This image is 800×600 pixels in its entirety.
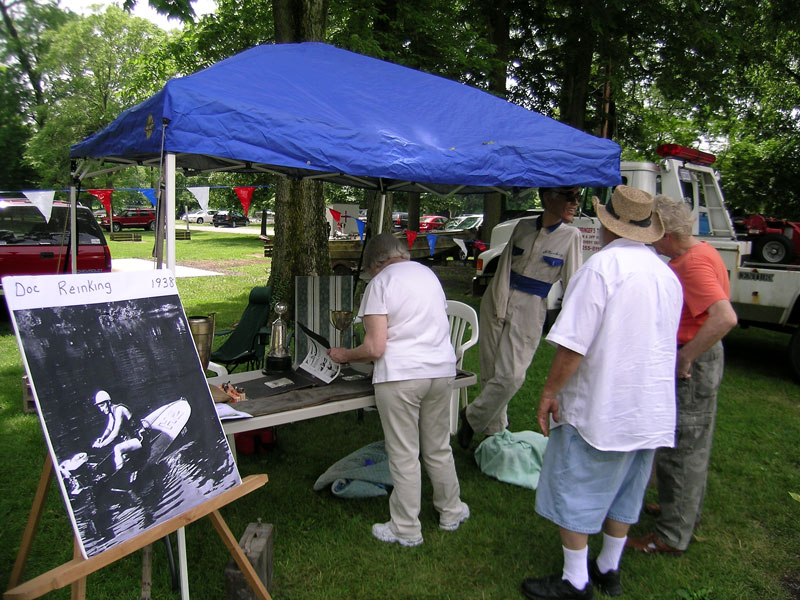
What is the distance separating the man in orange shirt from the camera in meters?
2.65

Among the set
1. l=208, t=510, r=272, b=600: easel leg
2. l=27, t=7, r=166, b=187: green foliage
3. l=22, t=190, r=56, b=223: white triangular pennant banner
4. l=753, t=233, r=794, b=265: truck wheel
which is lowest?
l=208, t=510, r=272, b=600: easel leg

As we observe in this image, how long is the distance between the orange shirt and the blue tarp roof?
3.42 feet

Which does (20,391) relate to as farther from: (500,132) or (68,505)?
(500,132)

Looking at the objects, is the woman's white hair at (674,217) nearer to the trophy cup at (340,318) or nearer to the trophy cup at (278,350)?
the trophy cup at (340,318)

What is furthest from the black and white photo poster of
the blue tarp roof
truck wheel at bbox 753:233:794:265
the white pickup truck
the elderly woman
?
truck wheel at bbox 753:233:794:265

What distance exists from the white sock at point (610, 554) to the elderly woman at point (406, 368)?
82 centimetres

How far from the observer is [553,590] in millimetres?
2516

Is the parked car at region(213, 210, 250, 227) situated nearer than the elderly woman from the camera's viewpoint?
No

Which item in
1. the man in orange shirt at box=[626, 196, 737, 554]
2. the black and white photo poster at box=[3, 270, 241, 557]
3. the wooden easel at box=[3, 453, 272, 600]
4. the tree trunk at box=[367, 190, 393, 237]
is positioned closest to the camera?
the wooden easel at box=[3, 453, 272, 600]

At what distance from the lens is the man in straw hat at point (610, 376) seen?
87.0 inches

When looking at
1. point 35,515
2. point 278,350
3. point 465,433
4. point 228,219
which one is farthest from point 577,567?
point 228,219

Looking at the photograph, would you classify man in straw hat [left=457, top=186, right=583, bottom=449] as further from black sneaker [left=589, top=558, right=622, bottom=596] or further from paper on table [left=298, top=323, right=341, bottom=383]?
black sneaker [left=589, top=558, right=622, bottom=596]

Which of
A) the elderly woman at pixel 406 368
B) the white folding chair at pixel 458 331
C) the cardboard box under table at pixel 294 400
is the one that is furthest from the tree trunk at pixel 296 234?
the elderly woman at pixel 406 368

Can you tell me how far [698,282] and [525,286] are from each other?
127 centimetres
